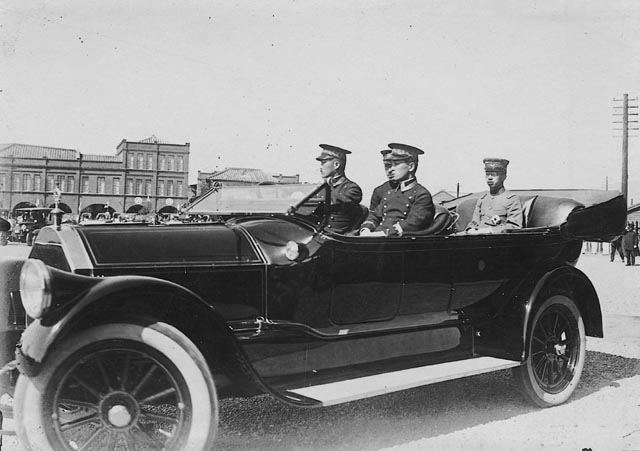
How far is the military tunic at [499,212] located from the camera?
4270 mm

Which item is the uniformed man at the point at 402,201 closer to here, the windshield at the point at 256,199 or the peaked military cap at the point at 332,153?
the peaked military cap at the point at 332,153

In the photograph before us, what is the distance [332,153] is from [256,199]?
3.10 feet

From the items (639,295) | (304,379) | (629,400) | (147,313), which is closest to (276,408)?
(304,379)

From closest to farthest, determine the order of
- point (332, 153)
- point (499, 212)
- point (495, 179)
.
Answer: point (332, 153) < point (499, 212) < point (495, 179)

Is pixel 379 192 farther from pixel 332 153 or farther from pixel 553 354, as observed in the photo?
pixel 553 354

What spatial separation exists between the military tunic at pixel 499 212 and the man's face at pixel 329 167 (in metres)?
1.16

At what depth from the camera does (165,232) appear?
279cm

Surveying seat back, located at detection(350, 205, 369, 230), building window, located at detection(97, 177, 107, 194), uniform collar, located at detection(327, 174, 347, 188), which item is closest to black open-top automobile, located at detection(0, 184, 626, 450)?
seat back, located at detection(350, 205, 369, 230)

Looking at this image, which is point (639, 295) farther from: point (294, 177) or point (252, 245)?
point (252, 245)

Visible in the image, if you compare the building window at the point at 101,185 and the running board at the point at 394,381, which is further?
the building window at the point at 101,185

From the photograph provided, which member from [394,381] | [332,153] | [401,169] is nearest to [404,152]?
[401,169]

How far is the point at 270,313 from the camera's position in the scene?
9.15 feet

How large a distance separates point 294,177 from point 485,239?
49.8 inches

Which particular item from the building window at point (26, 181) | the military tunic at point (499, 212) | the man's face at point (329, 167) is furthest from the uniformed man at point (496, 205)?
the building window at point (26, 181)
